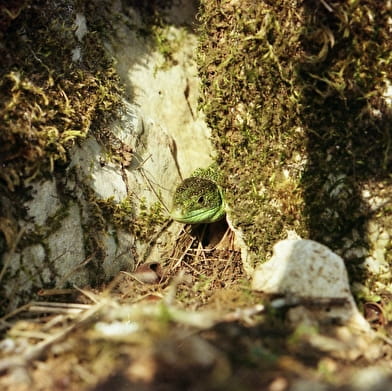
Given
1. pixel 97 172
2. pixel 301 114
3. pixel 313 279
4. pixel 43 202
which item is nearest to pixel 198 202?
pixel 97 172

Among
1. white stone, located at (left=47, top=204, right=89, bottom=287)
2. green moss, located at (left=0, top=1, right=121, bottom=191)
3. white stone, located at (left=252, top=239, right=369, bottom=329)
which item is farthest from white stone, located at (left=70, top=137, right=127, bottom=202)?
white stone, located at (left=252, top=239, right=369, bottom=329)

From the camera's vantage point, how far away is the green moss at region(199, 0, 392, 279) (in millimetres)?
2639

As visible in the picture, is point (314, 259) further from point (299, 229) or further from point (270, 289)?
point (299, 229)

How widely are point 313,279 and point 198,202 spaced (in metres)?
1.26

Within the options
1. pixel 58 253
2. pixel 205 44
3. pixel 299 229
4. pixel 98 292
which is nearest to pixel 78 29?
pixel 205 44

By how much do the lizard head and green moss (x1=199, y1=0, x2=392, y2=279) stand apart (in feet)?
0.79

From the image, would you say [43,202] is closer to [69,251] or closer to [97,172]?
[69,251]

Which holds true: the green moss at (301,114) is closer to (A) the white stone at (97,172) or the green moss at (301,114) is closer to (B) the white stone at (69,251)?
(A) the white stone at (97,172)

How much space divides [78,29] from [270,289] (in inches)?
89.3

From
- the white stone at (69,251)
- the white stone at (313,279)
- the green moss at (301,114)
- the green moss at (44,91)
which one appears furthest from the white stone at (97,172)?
the white stone at (313,279)

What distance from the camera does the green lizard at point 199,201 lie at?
3326 mm

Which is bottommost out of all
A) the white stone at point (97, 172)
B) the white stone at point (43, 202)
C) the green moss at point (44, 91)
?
the white stone at point (43, 202)

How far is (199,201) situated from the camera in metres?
3.33

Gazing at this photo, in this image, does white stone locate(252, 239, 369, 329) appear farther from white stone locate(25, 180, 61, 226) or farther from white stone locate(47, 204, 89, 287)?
white stone locate(25, 180, 61, 226)
